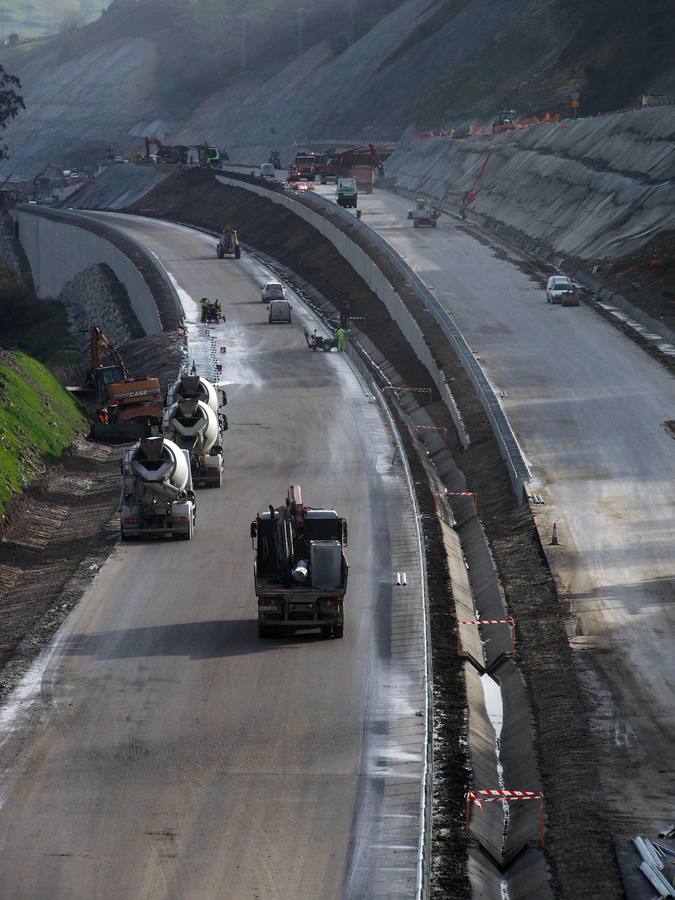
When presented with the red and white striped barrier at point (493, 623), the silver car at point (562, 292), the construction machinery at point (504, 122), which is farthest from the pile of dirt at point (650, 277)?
the construction machinery at point (504, 122)

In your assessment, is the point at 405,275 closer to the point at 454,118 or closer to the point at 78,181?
the point at 454,118

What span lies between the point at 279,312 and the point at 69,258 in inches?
1933

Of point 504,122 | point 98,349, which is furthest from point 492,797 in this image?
point 504,122

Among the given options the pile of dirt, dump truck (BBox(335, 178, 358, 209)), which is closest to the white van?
the pile of dirt

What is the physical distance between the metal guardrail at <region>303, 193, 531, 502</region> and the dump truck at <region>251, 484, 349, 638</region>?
12.6 m

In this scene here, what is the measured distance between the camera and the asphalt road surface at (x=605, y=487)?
25964mm

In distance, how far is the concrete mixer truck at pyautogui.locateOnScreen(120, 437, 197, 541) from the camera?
38719mm

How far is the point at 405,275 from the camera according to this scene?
7912 centimetres

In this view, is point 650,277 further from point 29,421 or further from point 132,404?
point 29,421

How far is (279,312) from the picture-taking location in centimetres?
8006

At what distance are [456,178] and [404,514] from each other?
88.9 meters

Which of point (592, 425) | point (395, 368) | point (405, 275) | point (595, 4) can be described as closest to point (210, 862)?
point (592, 425)

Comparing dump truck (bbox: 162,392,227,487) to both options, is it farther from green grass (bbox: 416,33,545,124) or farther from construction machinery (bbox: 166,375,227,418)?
green grass (bbox: 416,33,545,124)

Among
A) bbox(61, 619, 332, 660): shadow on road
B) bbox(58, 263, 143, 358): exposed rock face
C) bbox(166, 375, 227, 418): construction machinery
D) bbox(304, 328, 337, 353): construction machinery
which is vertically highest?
bbox(58, 263, 143, 358): exposed rock face
